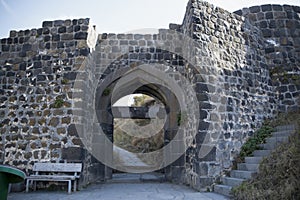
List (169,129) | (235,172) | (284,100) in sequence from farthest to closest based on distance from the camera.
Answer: (169,129), (284,100), (235,172)

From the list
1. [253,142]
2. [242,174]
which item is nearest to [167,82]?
[253,142]

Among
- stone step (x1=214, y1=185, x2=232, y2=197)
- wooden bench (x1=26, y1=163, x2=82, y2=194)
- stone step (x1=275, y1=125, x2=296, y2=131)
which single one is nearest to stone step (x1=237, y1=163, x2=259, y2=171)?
stone step (x1=214, y1=185, x2=232, y2=197)

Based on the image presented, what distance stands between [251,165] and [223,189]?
79 cm

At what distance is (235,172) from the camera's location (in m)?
5.69

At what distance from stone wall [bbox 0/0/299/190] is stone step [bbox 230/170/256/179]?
0.38m

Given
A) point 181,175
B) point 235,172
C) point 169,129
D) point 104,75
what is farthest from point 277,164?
point 104,75

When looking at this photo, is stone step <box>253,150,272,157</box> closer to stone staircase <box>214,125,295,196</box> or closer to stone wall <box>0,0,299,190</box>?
stone staircase <box>214,125,295,196</box>

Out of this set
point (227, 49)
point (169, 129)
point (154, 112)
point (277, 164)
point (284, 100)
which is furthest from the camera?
point (154, 112)

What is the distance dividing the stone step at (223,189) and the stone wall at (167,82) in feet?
1.03

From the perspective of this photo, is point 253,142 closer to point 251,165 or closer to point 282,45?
point 251,165

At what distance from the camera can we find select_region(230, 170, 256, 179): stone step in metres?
5.07

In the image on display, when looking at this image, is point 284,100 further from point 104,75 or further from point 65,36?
point 65,36

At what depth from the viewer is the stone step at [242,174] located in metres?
5.07

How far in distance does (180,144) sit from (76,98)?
10.8 feet
